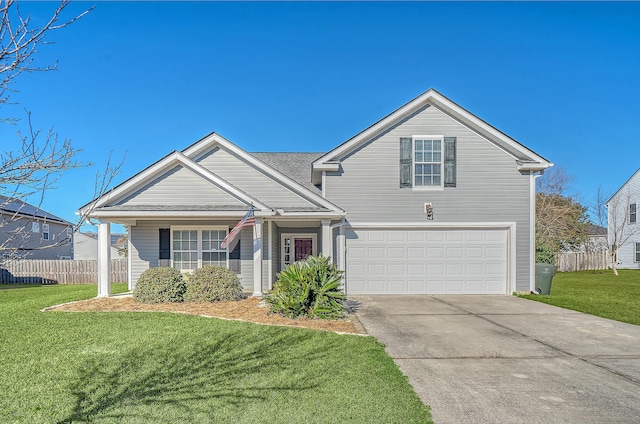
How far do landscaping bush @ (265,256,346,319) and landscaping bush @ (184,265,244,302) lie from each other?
7.52 ft

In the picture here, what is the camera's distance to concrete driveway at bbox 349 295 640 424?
4.40 m

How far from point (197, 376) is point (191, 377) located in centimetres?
8

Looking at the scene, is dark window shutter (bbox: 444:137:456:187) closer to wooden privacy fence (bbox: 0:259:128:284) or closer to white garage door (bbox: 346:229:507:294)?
white garage door (bbox: 346:229:507:294)

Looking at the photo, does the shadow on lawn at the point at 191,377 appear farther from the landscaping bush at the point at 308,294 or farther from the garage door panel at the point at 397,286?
the garage door panel at the point at 397,286

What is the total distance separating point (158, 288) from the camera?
11.2m

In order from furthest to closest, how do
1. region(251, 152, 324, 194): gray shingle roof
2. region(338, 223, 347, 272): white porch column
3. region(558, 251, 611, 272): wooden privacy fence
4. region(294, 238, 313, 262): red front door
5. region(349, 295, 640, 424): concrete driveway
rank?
region(558, 251, 611, 272): wooden privacy fence → region(251, 152, 324, 194): gray shingle roof → region(294, 238, 313, 262): red front door → region(338, 223, 347, 272): white porch column → region(349, 295, 640, 424): concrete driveway

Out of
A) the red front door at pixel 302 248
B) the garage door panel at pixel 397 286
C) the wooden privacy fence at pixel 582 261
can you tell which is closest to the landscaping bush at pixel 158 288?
the red front door at pixel 302 248

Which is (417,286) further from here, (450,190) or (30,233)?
(30,233)

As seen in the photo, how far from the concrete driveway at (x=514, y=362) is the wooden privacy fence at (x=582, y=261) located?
61.0 ft

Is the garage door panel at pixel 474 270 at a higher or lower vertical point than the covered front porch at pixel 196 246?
lower

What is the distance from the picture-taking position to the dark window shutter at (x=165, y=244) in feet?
45.6

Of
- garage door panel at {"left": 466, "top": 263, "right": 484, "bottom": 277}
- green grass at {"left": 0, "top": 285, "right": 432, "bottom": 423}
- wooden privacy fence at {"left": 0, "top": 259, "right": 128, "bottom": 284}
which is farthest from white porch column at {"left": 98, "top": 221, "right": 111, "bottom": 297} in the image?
garage door panel at {"left": 466, "top": 263, "right": 484, "bottom": 277}

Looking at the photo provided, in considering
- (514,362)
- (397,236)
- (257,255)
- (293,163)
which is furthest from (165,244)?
(514,362)

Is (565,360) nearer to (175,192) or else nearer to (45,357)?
(45,357)
